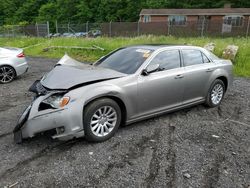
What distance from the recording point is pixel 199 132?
468 cm

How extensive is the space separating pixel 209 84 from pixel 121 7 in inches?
2168

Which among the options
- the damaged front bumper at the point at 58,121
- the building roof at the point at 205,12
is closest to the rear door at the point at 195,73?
the damaged front bumper at the point at 58,121

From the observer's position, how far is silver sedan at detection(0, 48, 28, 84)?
840 centimetres

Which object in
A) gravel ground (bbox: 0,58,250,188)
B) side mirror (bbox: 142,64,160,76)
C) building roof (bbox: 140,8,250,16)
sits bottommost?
gravel ground (bbox: 0,58,250,188)

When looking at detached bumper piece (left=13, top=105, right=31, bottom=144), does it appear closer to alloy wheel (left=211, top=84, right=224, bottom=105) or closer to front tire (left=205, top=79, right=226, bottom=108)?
front tire (left=205, top=79, right=226, bottom=108)

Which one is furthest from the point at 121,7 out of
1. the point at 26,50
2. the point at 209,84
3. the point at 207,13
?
the point at 209,84

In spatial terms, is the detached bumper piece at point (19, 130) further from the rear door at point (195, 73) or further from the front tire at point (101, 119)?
the rear door at point (195, 73)

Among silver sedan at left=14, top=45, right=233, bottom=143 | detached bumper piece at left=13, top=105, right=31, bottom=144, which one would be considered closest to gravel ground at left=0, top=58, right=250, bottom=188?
detached bumper piece at left=13, top=105, right=31, bottom=144

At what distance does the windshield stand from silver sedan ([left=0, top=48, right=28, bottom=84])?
4477 mm

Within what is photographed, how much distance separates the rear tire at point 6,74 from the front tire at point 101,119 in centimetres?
564

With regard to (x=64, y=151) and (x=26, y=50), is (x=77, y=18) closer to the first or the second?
(x=26, y=50)

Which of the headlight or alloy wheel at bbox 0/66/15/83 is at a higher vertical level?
the headlight

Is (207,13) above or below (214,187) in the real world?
above

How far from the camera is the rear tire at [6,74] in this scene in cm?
840
